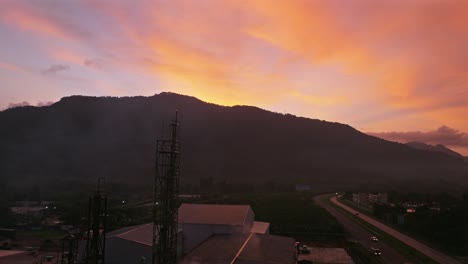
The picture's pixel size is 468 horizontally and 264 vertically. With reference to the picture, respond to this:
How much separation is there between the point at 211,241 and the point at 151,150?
395ft

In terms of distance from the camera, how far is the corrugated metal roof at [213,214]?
1331 inches

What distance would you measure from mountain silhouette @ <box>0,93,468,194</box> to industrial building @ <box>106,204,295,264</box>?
3044 inches

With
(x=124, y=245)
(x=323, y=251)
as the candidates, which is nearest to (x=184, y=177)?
(x=323, y=251)

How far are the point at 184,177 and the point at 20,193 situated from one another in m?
57.8

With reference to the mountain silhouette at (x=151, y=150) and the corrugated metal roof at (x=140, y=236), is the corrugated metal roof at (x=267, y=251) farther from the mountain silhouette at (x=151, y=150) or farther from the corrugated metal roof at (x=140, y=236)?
the mountain silhouette at (x=151, y=150)

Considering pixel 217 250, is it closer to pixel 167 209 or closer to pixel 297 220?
pixel 167 209

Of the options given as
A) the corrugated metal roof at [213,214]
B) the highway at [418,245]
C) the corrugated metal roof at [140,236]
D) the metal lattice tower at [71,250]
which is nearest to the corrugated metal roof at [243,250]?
the corrugated metal roof at [213,214]

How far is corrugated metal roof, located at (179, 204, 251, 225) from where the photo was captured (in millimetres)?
33816

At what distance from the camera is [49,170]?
12588cm

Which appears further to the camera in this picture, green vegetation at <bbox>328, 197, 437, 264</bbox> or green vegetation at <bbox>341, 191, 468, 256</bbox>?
green vegetation at <bbox>341, 191, 468, 256</bbox>

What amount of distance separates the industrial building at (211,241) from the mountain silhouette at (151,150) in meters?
77.3

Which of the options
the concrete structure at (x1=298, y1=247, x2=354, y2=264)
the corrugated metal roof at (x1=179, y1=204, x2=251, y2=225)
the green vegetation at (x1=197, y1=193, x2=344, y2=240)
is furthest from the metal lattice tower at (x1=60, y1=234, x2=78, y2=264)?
the green vegetation at (x1=197, y1=193, x2=344, y2=240)

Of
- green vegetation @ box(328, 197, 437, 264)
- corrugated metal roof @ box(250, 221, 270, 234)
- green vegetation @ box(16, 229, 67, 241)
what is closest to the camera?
green vegetation @ box(328, 197, 437, 264)

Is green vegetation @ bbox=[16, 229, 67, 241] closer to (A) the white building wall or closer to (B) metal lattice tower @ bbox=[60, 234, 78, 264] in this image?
(B) metal lattice tower @ bbox=[60, 234, 78, 264]
